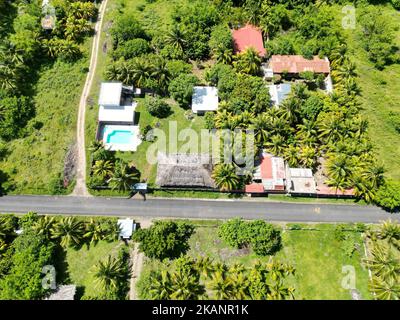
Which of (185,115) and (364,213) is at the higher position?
(185,115)

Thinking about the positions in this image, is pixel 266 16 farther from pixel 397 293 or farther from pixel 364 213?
pixel 397 293

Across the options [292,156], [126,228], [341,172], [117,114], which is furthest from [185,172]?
[341,172]

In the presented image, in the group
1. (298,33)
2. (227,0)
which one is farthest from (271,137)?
(227,0)

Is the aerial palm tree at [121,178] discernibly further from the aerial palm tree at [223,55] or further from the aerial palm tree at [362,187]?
the aerial palm tree at [362,187]

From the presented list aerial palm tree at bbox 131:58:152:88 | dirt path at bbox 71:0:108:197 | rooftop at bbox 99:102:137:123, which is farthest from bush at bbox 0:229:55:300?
aerial palm tree at bbox 131:58:152:88

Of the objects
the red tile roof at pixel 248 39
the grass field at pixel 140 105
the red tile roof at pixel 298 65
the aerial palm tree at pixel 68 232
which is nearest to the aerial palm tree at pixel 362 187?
the red tile roof at pixel 298 65

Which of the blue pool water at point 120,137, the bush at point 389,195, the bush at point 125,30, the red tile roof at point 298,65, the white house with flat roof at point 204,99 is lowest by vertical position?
the bush at point 389,195

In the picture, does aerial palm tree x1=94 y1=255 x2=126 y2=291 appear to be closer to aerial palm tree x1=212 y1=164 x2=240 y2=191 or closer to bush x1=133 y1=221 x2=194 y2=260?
bush x1=133 y1=221 x2=194 y2=260
